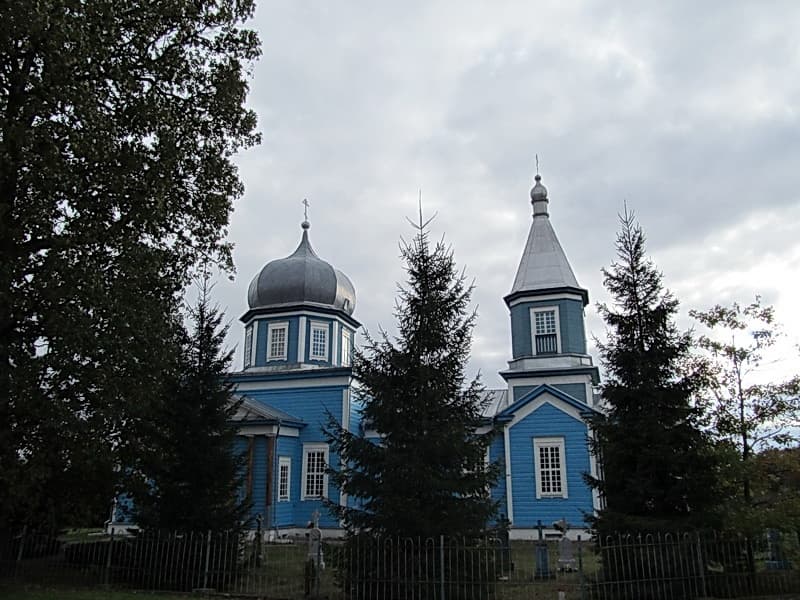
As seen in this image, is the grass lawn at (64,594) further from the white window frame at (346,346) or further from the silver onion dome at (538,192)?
the silver onion dome at (538,192)

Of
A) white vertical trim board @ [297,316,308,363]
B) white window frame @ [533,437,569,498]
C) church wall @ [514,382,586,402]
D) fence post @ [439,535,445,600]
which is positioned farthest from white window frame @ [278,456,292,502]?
fence post @ [439,535,445,600]

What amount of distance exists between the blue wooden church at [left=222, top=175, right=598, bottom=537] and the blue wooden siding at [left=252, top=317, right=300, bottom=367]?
0.16 feet

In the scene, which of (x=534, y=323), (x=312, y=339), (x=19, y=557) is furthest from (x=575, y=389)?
(x=19, y=557)

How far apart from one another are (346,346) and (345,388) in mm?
3804

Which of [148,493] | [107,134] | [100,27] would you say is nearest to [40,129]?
[107,134]

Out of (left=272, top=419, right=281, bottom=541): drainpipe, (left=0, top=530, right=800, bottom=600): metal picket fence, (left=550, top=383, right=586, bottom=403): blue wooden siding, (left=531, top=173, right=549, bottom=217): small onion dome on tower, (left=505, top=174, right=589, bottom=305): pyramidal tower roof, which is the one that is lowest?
(left=0, top=530, right=800, bottom=600): metal picket fence

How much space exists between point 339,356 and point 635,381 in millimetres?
19631

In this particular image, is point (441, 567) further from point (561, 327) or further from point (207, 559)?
point (561, 327)

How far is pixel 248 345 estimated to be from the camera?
105 ft

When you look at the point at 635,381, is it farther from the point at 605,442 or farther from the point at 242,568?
the point at 242,568

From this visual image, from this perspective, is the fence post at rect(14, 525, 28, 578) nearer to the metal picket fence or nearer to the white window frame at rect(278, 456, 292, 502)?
the metal picket fence

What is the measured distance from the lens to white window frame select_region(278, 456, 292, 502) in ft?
86.9

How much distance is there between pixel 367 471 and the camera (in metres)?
12.5

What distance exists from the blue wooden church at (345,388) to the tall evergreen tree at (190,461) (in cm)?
888
